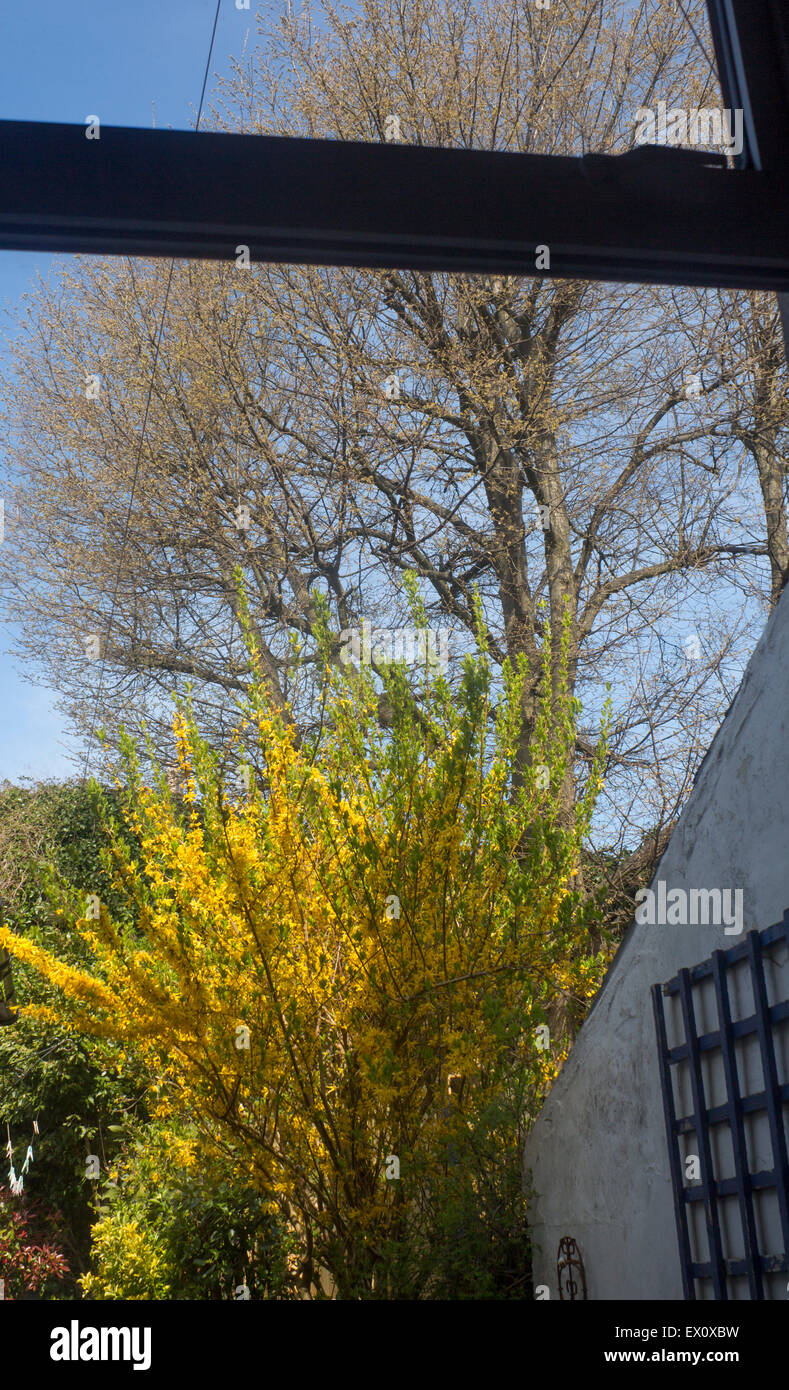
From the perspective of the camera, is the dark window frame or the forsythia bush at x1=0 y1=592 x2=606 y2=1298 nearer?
the dark window frame

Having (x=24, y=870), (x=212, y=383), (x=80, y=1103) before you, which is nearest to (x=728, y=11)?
(x=212, y=383)

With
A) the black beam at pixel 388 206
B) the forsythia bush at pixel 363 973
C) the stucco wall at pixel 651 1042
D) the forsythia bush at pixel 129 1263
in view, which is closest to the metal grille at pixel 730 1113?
the stucco wall at pixel 651 1042

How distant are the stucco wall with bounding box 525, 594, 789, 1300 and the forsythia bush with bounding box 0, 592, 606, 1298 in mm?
265

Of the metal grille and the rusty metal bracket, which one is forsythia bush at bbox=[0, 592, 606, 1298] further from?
the metal grille

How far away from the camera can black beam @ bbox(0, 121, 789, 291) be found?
1648 mm

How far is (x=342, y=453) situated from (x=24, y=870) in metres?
3.62

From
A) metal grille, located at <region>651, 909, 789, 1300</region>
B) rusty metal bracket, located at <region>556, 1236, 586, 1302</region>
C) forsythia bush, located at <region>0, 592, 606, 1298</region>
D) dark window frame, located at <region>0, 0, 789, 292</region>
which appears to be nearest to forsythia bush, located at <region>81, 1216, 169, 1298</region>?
forsythia bush, located at <region>0, 592, 606, 1298</region>

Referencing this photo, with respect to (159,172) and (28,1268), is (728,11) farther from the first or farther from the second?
(28,1268)

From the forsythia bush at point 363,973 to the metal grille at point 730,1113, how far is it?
2.22 ft

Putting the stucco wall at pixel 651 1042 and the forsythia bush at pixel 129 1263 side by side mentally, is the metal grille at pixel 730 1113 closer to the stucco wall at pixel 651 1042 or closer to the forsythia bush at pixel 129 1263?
the stucco wall at pixel 651 1042

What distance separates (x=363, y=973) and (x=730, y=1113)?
1.25 m

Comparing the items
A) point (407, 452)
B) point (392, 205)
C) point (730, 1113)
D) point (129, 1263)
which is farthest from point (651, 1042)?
point (407, 452)

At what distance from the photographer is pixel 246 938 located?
2998 mm

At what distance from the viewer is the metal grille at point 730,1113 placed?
6.19ft
